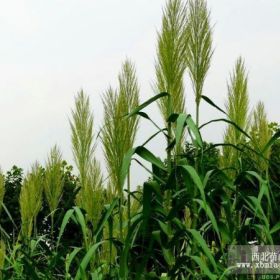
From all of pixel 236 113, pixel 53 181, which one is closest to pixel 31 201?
pixel 53 181

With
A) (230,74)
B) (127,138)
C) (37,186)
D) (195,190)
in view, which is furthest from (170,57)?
(37,186)

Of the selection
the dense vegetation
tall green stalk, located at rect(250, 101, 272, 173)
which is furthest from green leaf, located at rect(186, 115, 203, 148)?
tall green stalk, located at rect(250, 101, 272, 173)

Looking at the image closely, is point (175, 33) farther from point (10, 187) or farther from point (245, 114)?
point (10, 187)

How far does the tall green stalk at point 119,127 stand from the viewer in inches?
124

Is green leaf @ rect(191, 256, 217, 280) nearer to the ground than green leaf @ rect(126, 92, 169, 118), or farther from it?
nearer to the ground

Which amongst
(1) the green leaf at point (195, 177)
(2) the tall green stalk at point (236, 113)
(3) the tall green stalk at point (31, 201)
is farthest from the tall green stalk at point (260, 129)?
(3) the tall green stalk at point (31, 201)

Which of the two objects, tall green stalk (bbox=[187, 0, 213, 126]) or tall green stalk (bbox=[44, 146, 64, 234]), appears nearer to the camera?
tall green stalk (bbox=[187, 0, 213, 126])

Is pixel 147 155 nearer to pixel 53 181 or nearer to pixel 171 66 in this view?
pixel 171 66

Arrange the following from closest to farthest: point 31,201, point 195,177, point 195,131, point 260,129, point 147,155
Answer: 1. point 195,177
2. point 195,131
3. point 147,155
4. point 260,129
5. point 31,201

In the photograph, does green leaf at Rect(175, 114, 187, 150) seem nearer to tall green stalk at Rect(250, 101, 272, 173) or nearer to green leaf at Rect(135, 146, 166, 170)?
green leaf at Rect(135, 146, 166, 170)

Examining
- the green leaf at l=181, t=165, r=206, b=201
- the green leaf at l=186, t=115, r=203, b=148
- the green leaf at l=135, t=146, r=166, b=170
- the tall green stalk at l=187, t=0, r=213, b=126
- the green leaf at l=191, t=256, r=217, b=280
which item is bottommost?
the green leaf at l=191, t=256, r=217, b=280

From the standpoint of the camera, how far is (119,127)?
3.15m

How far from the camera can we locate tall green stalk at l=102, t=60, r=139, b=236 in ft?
10.4

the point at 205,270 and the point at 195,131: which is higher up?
the point at 195,131
